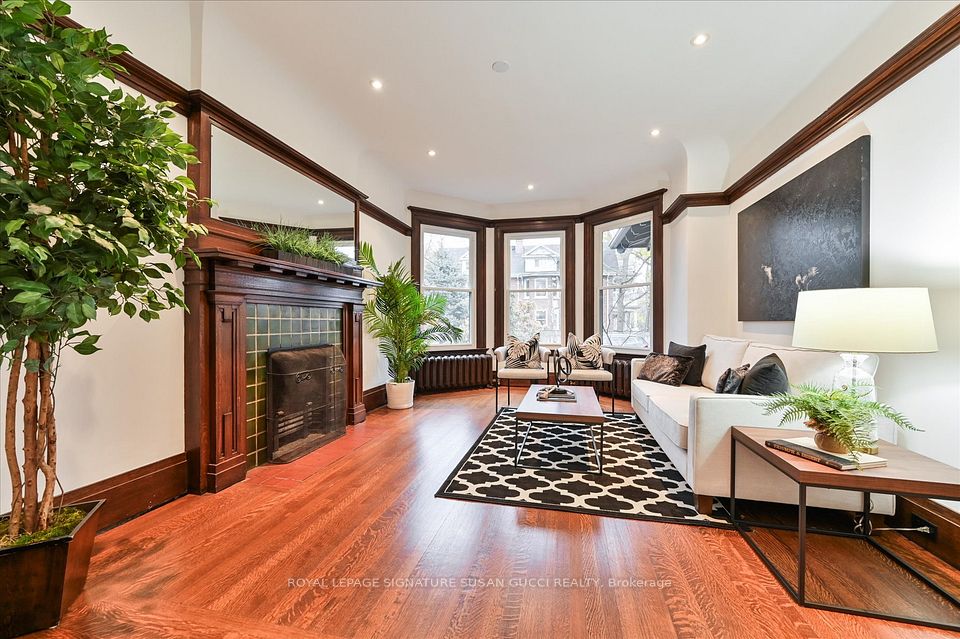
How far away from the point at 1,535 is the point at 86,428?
66 cm

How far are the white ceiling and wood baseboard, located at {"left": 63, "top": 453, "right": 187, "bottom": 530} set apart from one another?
2768 millimetres

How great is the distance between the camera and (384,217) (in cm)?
487

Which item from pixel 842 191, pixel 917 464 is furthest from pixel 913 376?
pixel 842 191

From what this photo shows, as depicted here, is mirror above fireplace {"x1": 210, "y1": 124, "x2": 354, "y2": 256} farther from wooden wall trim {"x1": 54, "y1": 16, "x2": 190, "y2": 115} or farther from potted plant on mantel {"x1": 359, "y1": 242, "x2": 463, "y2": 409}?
potted plant on mantel {"x1": 359, "y1": 242, "x2": 463, "y2": 409}

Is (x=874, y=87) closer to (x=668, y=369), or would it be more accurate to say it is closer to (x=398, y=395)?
(x=668, y=369)

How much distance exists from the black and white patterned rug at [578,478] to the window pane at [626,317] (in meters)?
2.01

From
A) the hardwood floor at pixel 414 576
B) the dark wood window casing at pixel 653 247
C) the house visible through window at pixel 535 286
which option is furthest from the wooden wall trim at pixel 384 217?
the hardwood floor at pixel 414 576

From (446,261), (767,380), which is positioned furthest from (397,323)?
(767,380)

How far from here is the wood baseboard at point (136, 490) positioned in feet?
6.44

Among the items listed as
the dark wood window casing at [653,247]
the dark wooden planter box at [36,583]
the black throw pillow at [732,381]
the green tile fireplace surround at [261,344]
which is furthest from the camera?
the dark wood window casing at [653,247]

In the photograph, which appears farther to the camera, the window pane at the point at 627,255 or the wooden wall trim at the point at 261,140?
the window pane at the point at 627,255

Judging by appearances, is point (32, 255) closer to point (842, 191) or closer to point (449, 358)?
point (842, 191)

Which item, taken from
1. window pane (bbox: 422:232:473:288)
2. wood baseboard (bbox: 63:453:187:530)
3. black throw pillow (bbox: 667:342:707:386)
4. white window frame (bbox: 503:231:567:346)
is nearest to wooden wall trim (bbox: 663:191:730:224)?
black throw pillow (bbox: 667:342:707:386)

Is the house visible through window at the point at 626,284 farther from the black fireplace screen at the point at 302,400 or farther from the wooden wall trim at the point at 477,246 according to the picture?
the black fireplace screen at the point at 302,400
